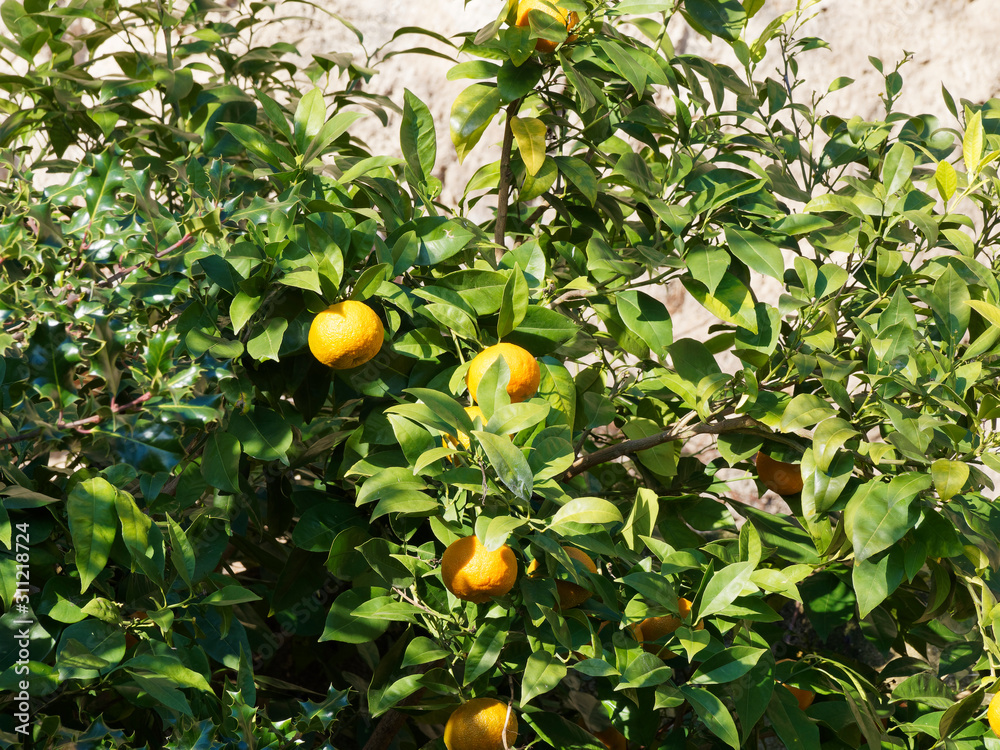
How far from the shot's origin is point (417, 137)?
1048 millimetres

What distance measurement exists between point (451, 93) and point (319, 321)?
1426 mm

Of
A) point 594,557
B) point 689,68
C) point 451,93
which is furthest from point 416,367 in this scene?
point 451,93

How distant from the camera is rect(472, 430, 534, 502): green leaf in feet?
2.35

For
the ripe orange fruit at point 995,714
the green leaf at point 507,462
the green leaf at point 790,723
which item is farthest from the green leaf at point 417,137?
the ripe orange fruit at point 995,714

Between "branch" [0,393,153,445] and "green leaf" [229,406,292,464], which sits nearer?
"branch" [0,393,153,445]

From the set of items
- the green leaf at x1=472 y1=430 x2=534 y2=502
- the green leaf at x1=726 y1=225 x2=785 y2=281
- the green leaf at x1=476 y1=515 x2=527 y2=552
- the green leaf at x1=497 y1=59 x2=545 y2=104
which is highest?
the green leaf at x1=497 y1=59 x2=545 y2=104

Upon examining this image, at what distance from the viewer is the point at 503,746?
0.87 m

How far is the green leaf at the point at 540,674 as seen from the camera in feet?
2.60

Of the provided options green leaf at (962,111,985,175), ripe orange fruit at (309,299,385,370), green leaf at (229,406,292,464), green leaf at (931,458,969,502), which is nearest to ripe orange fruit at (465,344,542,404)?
ripe orange fruit at (309,299,385,370)

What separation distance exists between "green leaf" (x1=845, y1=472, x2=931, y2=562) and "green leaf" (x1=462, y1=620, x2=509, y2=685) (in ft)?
1.25

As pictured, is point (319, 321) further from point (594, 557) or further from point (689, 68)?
point (689, 68)

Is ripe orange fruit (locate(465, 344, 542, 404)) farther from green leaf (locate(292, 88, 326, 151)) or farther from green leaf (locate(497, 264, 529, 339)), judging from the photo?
green leaf (locate(292, 88, 326, 151))

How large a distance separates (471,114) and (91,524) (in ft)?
2.03

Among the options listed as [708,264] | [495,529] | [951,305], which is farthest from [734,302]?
[495,529]
